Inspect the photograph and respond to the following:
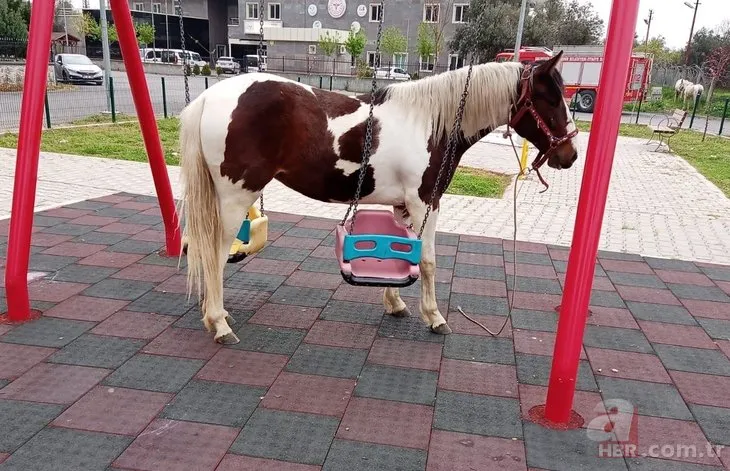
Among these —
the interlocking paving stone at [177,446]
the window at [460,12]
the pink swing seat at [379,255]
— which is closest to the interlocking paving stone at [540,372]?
the pink swing seat at [379,255]

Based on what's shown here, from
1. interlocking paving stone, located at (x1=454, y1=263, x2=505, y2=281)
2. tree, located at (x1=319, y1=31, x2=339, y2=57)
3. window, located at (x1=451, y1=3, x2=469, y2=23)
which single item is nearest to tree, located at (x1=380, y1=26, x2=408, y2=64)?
tree, located at (x1=319, y1=31, x2=339, y2=57)

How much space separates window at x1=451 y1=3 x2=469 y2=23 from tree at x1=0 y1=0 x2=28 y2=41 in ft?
85.6

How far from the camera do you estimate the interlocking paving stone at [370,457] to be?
2.32m

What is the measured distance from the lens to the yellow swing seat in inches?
146

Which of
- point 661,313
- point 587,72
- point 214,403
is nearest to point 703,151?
point 661,313

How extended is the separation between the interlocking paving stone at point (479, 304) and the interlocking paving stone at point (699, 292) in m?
1.65

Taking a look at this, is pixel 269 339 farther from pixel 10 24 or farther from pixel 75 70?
pixel 10 24

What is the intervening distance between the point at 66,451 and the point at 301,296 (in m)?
2.06

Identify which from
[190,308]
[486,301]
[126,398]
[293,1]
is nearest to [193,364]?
[126,398]

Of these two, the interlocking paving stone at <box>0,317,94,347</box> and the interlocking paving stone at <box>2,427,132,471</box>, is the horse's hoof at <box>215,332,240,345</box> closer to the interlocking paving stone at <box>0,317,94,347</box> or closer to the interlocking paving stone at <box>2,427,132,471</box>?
the interlocking paving stone at <box>0,317,94,347</box>

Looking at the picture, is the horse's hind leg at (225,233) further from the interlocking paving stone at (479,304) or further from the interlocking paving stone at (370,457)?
the interlocking paving stone at (479,304)

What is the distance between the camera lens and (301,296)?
163 inches

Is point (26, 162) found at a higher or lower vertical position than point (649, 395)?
higher

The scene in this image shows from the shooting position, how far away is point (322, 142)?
10.4 feet
